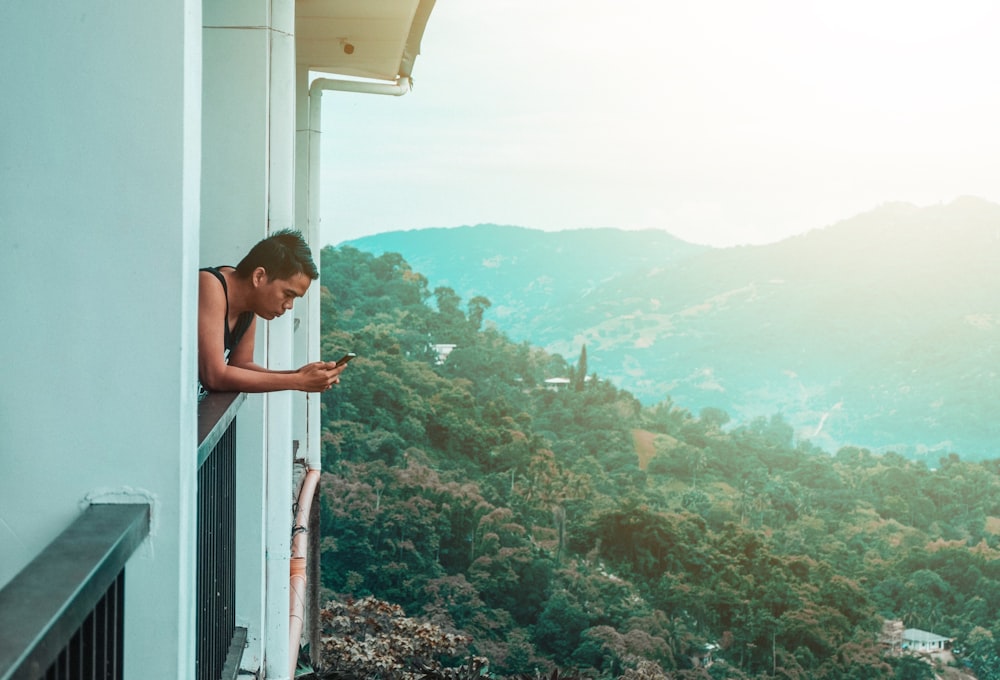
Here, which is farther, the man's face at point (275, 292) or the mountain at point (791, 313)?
the mountain at point (791, 313)

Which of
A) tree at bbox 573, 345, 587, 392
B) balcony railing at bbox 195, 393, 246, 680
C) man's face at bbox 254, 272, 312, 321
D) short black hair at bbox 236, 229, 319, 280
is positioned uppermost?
short black hair at bbox 236, 229, 319, 280

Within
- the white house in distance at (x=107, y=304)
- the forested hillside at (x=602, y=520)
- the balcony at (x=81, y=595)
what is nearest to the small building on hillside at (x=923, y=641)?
the forested hillside at (x=602, y=520)

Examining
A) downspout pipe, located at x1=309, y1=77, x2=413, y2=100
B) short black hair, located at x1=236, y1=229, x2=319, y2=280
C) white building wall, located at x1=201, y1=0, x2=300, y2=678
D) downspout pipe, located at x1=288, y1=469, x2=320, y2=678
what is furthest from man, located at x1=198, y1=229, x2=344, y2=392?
downspout pipe, located at x1=309, y1=77, x2=413, y2=100

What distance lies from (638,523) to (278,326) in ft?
56.9

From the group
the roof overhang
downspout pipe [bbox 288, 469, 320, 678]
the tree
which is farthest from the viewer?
the tree

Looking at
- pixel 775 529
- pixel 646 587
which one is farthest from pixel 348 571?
pixel 775 529

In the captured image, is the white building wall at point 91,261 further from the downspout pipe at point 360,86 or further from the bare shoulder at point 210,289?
the downspout pipe at point 360,86

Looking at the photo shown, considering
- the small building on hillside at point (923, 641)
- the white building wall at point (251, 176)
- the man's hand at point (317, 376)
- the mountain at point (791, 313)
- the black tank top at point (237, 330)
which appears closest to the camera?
the man's hand at point (317, 376)

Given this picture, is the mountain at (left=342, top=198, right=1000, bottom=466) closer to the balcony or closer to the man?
the man

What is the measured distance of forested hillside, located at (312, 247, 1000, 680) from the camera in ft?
56.1

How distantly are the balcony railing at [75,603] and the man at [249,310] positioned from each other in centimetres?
85

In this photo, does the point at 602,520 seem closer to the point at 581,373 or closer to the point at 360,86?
the point at 581,373

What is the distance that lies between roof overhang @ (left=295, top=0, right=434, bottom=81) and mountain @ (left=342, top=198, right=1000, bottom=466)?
66.6 ft

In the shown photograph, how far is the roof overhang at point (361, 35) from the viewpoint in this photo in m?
4.83
